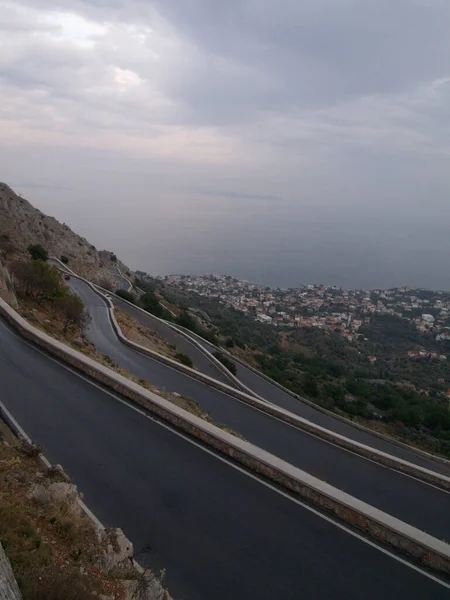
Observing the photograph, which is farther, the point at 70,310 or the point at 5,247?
the point at 5,247

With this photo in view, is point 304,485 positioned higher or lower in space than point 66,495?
higher

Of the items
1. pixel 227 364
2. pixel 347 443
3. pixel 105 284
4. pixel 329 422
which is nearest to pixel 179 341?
pixel 227 364

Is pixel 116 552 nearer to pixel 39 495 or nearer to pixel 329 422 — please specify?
pixel 39 495

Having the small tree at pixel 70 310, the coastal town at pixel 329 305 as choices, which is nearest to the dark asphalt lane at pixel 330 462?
the small tree at pixel 70 310

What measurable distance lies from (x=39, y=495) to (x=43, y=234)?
4327 cm

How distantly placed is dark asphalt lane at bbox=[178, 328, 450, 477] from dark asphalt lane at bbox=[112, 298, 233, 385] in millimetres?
2455

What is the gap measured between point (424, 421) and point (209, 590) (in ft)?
79.1

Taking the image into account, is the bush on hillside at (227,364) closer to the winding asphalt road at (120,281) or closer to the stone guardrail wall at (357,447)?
the stone guardrail wall at (357,447)

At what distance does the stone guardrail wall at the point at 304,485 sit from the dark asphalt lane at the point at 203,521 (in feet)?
0.86

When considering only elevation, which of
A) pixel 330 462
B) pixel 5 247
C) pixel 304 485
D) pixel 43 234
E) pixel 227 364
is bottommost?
pixel 227 364

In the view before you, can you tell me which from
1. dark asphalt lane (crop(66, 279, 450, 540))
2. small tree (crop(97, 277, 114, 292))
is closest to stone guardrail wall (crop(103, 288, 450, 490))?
dark asphalt lane (crop(66, 279, 450, 540))

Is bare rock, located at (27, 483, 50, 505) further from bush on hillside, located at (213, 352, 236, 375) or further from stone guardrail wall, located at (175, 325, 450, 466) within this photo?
bush on hillside, located at (213, 352, 236, 375)

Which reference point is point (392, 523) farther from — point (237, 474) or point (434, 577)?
point (237, 474)

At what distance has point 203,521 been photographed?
5.30m
